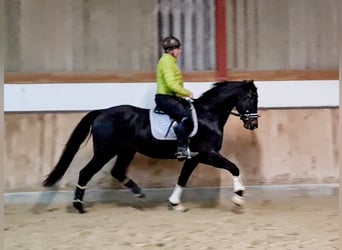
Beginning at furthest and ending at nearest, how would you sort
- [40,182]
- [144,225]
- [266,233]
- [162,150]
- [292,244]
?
1. [40,182]
2. [162,150]
3. [144,225]
4. [266,233]
5. [292,244]

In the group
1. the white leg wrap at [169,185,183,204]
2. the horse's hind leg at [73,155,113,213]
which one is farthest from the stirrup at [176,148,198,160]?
the horse's hind leg at [73,155,113,213]

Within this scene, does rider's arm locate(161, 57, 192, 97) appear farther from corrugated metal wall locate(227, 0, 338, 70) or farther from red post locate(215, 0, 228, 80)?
corrugated metal wall locate(227, 0, 338, 70)

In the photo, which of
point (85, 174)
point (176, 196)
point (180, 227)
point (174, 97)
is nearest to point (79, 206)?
point (85, 174)

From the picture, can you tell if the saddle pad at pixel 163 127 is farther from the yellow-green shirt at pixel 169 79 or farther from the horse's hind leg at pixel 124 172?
the horse's hind leg at pixel 124 172

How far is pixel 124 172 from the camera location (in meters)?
4.68

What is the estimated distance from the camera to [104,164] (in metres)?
4.55

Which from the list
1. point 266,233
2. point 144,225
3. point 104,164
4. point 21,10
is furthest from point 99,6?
point 266,233

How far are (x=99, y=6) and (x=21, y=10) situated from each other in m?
0.66

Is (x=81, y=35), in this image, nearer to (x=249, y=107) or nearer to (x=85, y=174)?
(x=85, y=174)

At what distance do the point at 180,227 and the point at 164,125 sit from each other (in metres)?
0.80

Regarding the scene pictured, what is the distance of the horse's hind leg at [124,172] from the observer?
15.3 ft

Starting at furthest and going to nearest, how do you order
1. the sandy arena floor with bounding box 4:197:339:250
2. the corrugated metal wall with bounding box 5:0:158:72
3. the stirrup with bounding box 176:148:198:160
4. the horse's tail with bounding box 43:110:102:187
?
the corrugated metal wall with bounding box 5:0:158:72, the horse's tail with bounding box 43:110:102:187, the stirrup with bounding box 176:148:198:160, the sandy arena floor with bounding box 4:197:339:250

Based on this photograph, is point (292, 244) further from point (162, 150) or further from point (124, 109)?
point (124, 109)

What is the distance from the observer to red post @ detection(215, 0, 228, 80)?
5016mm
